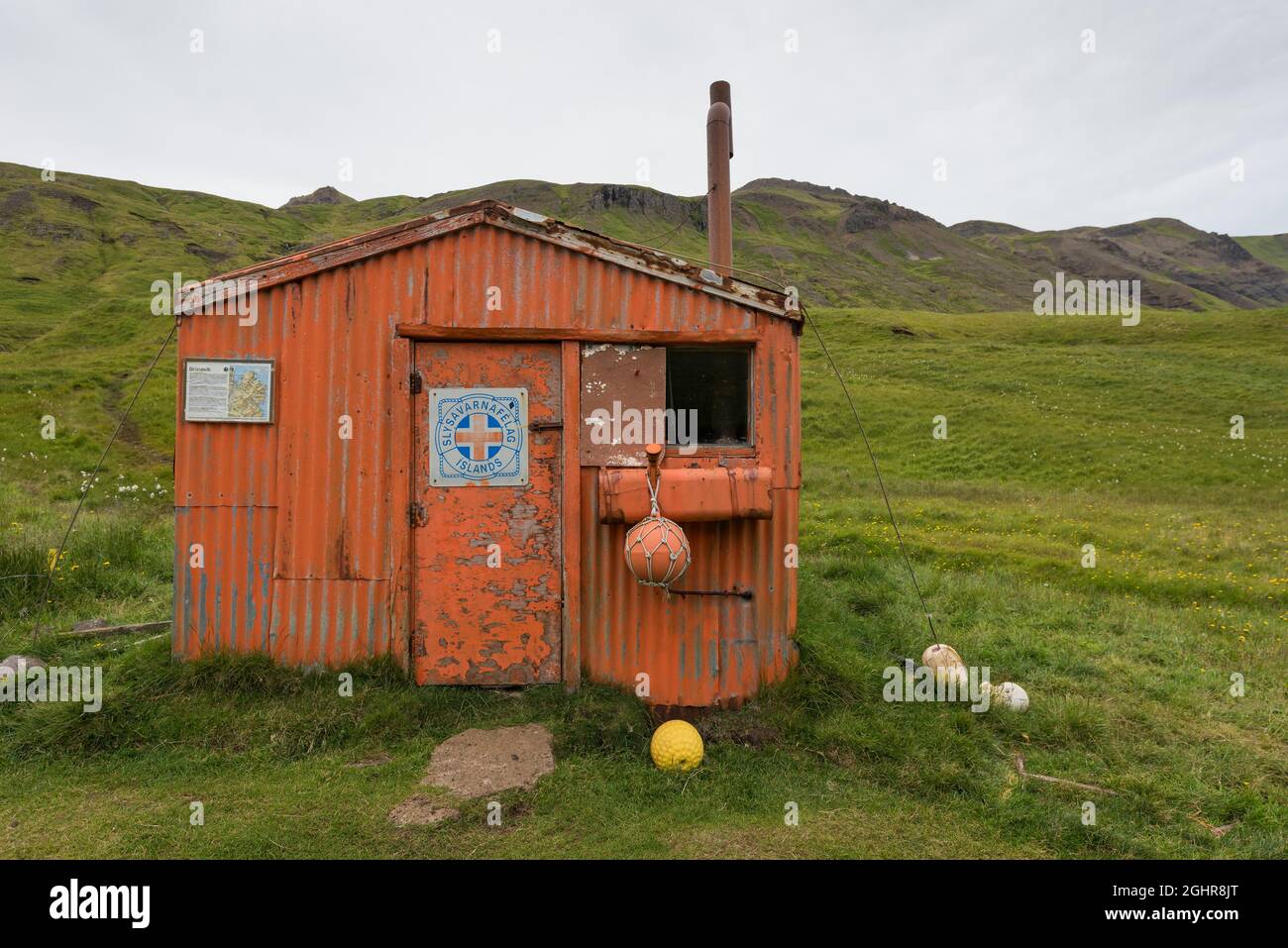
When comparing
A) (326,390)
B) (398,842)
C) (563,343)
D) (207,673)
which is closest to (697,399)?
(563,343)

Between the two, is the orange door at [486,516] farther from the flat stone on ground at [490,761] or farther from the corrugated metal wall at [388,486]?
the flat stone on ground at [490,761]

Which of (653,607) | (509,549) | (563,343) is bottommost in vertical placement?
(653,607)

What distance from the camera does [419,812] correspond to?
4.56m

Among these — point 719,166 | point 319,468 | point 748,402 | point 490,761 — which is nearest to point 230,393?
point 319,468

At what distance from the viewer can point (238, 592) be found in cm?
586

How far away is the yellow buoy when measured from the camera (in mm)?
5176

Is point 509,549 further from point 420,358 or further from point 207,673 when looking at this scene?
point 207,673

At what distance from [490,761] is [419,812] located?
0.65 metres

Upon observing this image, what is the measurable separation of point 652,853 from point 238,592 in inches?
156

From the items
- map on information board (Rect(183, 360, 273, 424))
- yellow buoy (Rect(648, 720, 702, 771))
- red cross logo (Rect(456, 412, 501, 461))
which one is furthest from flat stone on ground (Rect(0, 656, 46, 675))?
yellow buoy (Rect(648, 720, 702, 771))

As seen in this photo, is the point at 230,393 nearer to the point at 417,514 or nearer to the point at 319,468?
the point at 319,468

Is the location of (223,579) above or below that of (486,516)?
below
